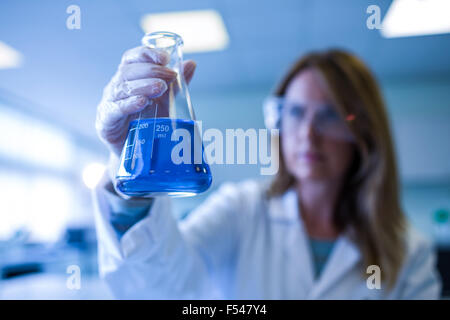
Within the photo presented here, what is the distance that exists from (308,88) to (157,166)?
73 centimetres

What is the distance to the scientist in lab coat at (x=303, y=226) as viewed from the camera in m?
0.68

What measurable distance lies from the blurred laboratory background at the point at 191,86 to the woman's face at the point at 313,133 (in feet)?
0.33

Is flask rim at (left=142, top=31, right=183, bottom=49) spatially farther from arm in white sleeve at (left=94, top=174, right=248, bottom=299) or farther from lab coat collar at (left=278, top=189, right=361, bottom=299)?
lab coat collar at (left=278, top=189, right=361, bottom=299)

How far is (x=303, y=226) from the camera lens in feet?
3.85

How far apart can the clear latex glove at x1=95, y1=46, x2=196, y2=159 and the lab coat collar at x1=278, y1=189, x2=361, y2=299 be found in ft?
2.18

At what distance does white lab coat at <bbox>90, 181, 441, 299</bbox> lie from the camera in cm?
65

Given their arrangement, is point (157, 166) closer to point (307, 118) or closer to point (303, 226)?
point (307, 118)

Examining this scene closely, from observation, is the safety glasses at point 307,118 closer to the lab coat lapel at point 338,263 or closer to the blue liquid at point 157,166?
the lab coat lapel at point 338,263
